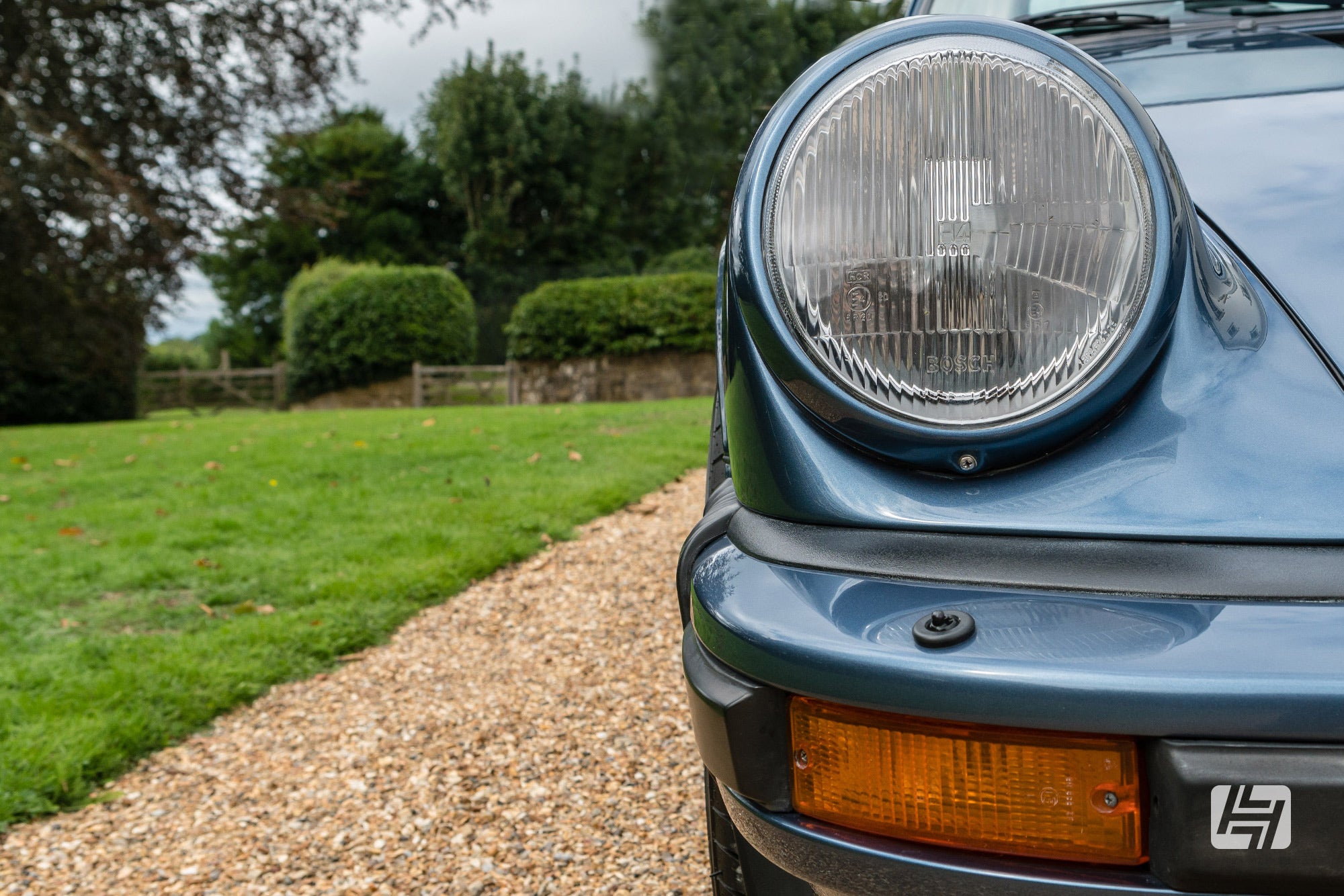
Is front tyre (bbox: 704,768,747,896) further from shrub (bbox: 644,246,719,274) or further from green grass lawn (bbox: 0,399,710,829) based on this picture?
shrub (bbox: 644,246,719,274)

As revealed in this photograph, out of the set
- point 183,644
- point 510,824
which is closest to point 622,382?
point 183,644

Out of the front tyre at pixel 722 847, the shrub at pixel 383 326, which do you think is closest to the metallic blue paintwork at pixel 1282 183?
the front tyre at pixel 722 847

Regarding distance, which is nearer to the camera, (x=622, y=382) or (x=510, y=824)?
(x=510, y=824)

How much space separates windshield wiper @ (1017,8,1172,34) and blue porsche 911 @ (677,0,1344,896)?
2.18 feet

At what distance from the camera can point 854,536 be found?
86 centimetres

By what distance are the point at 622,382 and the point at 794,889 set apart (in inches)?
576

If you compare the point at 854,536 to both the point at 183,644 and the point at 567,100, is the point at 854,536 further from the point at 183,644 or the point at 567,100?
the point at 567,100

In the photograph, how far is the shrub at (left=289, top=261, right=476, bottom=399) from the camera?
17844 mm

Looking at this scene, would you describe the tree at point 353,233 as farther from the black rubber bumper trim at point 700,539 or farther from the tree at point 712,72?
the black rubber bumper trim at point 700,539

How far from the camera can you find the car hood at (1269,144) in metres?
0.93

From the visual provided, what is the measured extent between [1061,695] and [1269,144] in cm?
78

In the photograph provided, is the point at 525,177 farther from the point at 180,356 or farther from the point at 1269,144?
the point at 1269,144

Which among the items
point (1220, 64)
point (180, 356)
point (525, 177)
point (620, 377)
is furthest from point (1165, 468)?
point (180, 356)

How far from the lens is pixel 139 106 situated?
9688 mm
